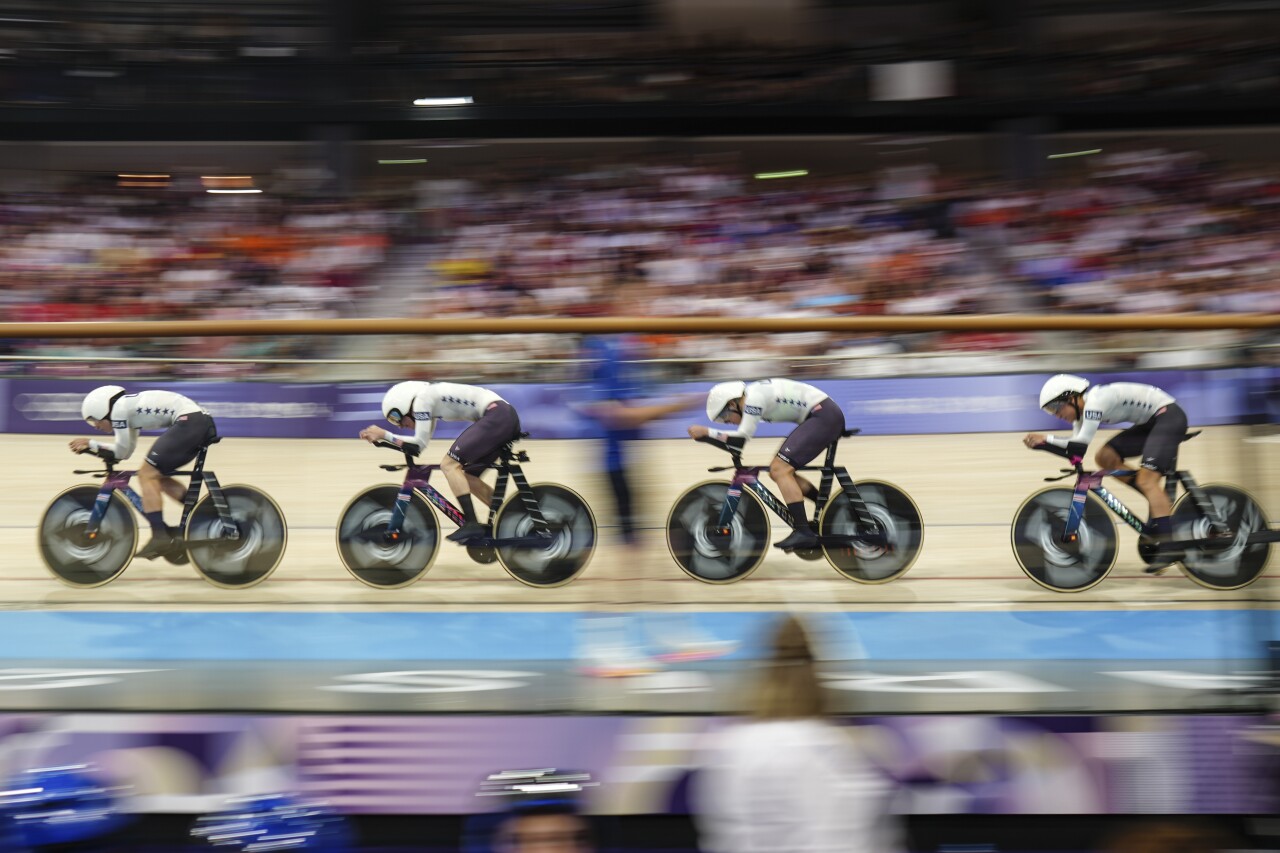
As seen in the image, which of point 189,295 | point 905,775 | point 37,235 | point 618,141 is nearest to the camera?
point 905,775

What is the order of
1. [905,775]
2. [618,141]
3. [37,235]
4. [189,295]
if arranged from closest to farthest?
1. [905,775]
2. [189,295]
3. [37,235]
4. [618,141]

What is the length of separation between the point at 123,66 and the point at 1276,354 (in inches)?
426

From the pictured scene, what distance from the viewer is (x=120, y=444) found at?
A: 9.77ft

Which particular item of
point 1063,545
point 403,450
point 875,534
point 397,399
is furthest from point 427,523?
point 1063,545

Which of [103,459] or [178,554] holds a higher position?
[103,459]

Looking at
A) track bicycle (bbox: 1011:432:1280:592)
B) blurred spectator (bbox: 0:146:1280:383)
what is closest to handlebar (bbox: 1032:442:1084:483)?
track bicycle (bbox: 1011:432:1280:592)

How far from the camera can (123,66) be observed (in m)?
10.6

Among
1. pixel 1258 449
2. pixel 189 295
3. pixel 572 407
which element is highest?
pixel 189 295

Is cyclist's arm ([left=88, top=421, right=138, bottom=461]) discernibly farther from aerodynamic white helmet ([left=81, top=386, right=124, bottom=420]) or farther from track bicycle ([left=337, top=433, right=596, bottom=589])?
track bicycle ([left=337, top=433, right=596, bottom=589])

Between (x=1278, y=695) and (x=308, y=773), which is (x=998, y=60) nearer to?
(x=1278, y=695)

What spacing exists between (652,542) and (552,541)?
271 millimetres

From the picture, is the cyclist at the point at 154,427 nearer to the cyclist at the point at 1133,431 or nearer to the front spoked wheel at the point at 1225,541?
the cyclist at the point at 1133,431

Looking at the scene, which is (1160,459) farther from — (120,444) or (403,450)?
(120,444)

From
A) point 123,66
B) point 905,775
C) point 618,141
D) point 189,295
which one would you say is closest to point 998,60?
point 618,141
